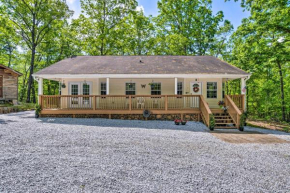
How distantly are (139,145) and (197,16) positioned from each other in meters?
23.3

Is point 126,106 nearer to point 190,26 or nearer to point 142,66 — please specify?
point 142,66

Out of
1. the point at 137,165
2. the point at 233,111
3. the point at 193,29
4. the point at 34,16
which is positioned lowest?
the point at 137,165

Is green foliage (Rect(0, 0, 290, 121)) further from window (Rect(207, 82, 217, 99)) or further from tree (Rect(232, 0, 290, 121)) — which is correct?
window (Rect(207, 82, 217, 99))

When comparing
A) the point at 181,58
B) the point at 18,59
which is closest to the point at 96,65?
the point at 181,58

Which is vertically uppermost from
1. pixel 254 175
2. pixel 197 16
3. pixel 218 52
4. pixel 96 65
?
pixel 197 16

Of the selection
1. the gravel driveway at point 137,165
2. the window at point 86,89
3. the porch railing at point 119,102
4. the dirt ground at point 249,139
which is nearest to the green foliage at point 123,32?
the porch railing at point 119,102

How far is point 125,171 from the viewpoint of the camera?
380 cm

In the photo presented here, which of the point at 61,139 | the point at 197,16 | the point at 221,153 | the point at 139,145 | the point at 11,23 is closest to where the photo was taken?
the point at 221,153

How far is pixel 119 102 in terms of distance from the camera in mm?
12016

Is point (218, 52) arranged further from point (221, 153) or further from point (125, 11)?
point (221, 153)

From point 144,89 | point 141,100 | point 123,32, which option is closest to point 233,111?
point 141,100

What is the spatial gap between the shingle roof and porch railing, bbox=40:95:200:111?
1.67m

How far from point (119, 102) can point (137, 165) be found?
26.7 feet

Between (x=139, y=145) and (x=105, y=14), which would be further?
(x=105, y=14)
